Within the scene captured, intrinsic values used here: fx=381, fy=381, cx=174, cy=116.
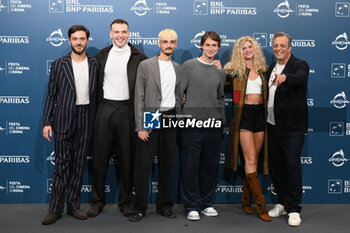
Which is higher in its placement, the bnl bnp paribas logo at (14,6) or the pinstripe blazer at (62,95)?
the bnl bnp paribas logo at (14,6)

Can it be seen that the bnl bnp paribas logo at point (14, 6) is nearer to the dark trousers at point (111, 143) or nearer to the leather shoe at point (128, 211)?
the dark trousers at point (111, 143)

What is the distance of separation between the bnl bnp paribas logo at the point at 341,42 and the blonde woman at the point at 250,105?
1.06 metres

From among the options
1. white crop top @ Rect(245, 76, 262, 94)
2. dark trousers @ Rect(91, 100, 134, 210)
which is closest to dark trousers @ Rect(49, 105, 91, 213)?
dark trousers @ Rect(91, 100, 134, 210)

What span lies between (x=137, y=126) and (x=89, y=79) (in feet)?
2.19

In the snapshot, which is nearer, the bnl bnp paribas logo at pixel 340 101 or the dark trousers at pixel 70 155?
the dark trousers at pixel 70 155

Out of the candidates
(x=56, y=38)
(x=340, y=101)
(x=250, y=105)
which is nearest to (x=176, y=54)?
(x=250, y=105)

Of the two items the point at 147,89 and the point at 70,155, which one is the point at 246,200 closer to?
the point at 147,89

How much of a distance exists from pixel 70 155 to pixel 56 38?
1.35 metres

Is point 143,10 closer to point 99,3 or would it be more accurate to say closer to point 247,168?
point 99,3

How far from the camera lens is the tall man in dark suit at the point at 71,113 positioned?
3.70 m

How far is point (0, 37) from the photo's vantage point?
418 cm

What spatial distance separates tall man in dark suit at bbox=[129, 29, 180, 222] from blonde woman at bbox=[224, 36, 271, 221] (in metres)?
0.63

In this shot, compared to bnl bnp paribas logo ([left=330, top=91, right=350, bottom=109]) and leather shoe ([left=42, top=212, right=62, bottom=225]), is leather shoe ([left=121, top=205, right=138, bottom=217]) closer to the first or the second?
leather shoe ([left=42, top=212, right=62, bottom=225])

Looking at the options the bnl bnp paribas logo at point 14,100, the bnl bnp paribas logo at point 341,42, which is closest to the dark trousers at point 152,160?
the bnl bnp paribas logo at point 14,100
